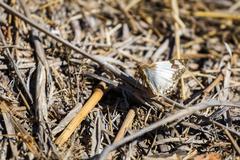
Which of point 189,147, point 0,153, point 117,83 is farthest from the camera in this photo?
point 117,83

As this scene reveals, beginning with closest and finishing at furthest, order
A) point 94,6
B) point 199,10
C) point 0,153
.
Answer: point 0,153
point 94,6
point 199,10

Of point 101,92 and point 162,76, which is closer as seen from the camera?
point 162,76

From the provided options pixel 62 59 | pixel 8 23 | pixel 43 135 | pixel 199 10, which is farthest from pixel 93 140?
pixel 199 10

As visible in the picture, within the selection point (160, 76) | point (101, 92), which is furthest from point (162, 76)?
point (101, 92)

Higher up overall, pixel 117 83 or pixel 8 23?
pixel 8 23

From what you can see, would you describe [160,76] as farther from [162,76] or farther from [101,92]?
[101,92]

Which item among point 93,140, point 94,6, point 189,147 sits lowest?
point 189,147

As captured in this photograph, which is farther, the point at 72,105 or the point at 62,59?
the point at 62,59

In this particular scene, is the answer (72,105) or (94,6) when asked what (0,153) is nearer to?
(72,105)
